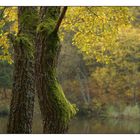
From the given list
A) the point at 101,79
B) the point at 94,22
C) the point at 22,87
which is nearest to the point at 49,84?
the point at 22,87

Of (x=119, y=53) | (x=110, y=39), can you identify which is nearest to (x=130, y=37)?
(x=119, y=53)

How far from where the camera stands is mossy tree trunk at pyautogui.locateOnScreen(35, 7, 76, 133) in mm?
3086

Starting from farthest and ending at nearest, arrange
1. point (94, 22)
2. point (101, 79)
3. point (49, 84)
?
point (101, 79)
point (94, 22)
point (49, 84)

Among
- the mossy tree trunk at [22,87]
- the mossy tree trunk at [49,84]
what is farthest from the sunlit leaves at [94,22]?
the mossy tree trunk at [49,84]

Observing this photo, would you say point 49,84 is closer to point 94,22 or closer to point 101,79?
point 94,22

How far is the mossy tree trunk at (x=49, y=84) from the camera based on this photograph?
3086mm

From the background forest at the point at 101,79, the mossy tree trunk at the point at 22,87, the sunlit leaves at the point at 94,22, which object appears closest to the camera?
the mossy tree trunk at the point at 22,87

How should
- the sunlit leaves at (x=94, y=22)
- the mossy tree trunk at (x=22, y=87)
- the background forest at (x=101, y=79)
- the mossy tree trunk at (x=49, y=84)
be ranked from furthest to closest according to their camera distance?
1. the background forest at (x=101, y=79)
2. the sunlit leaves at (x=94, y=22)
3. the mossy tree trunk at (x=22, y=87)
4. the mossy tree trunk at (x=49, y=84)

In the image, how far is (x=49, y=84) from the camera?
3.16m

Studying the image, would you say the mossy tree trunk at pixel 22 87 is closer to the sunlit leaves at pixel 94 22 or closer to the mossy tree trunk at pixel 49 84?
the mossy tree trunk at pixel 49 84

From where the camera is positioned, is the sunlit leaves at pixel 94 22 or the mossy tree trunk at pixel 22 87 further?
the sunlit leaves at pixel 94 22

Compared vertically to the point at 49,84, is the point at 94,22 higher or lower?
higher

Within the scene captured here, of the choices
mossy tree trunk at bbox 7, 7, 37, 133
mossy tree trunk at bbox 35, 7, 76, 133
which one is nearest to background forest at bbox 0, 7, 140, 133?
mossy tree trunk at bbox 7, 7, 37, 133
